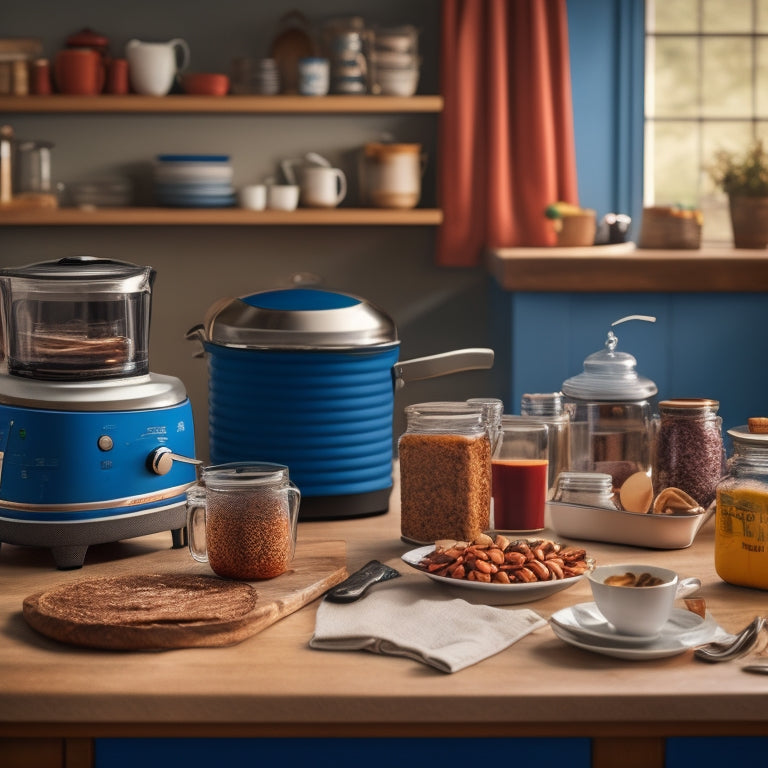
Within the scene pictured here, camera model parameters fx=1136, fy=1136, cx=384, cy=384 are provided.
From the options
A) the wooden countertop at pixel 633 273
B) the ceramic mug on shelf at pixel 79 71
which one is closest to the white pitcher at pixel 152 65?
the ceramic mug on shelf at pixel 79 71

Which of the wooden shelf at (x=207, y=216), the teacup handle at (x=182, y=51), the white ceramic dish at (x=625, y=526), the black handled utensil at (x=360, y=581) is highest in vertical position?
the teacup handle at (x=182, y=51)

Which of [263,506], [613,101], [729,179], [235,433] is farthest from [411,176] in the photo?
[263,506]

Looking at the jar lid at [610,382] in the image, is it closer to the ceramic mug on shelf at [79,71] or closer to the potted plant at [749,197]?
the potted plant at [749,197]

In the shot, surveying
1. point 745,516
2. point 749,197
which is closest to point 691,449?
point 745,516

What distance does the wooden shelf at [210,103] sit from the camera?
376 centimetres

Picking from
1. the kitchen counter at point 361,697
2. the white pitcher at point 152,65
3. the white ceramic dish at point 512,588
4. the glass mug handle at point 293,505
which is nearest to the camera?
the kitchen counter at point 361,697

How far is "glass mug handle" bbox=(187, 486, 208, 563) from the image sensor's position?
48.2 inches

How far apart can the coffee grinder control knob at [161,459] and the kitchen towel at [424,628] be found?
1.03 feet

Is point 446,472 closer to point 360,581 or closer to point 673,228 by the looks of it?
point 360,581

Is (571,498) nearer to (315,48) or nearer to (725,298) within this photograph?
(725,298)

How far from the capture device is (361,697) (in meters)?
0.92

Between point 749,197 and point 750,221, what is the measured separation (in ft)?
0.26

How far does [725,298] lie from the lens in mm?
3447

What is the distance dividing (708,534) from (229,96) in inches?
107
